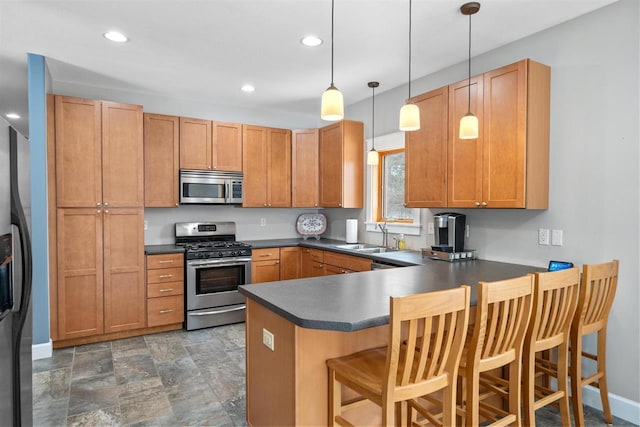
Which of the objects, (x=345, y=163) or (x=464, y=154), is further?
(x=345, y=163)

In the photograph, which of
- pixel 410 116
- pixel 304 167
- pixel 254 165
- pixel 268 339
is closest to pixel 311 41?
pixel 410 116

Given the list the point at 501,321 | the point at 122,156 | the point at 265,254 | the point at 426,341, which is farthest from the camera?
the point at 265,254

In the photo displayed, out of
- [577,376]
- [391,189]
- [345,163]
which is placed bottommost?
[577,376]

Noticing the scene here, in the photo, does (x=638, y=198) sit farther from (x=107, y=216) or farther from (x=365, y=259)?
(x=107, y=216)

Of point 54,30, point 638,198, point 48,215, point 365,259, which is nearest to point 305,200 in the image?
point 365,259

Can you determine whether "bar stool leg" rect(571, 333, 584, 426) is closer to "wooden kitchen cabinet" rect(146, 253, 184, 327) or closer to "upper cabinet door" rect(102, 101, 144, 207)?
"wooden kitchen cabinet" rect(146, 253, 184, 327)

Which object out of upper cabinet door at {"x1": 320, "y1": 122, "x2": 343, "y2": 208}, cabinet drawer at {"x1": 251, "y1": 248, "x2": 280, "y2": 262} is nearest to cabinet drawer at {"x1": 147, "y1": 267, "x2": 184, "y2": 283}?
cabinet drawer at {"x1": 251, "y1": 248, "x2": 280, "y2": 262}

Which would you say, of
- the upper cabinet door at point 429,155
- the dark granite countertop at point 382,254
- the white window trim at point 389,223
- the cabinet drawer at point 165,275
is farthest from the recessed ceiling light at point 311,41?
the cabinet drawer at point 165,275

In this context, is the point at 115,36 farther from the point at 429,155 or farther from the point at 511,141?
the point at 511,141

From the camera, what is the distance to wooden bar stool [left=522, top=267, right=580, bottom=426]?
1914 mm

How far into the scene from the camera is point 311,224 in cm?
562

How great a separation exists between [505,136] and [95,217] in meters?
3.76

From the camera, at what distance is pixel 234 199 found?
4754 millimetres

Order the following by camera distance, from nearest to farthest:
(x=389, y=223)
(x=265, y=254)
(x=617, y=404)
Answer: (x=617, y=404), (x=389, y=223), (x=265, y=254)
